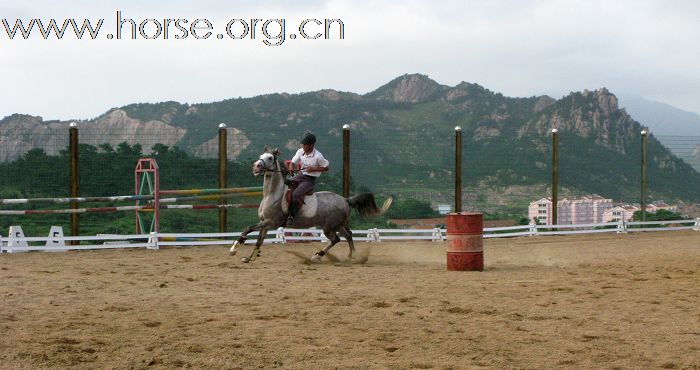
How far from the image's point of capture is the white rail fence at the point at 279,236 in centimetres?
1594

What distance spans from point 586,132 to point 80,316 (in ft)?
72.4

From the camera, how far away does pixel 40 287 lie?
9297mm

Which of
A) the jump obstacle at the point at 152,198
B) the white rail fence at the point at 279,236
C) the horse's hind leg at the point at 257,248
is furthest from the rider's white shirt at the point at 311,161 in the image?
the jump obstacle at the point at 152,198

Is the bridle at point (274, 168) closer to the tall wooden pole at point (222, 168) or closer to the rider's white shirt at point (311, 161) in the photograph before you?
the rider's white shirt at point (311, 161)

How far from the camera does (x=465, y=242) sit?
38.9 ft

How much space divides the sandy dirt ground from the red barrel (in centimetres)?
36

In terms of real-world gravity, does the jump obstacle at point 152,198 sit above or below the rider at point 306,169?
below

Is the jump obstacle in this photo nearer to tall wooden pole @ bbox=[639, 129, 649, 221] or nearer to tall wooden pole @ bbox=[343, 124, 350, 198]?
tall wooden pole @ bbox=[343, 124, 350, 198]

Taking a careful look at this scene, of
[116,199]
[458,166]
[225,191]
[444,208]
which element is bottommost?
[444,208]

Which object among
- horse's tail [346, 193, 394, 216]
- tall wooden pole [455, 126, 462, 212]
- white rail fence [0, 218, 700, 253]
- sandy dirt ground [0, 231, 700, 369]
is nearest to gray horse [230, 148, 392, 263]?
horse's tail [346, 193, 394, 216]

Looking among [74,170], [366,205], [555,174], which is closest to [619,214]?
[555,174]

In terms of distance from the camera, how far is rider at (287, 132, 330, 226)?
43.4ft

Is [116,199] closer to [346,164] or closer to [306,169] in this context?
[306,169]

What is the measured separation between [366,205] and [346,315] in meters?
6.77
